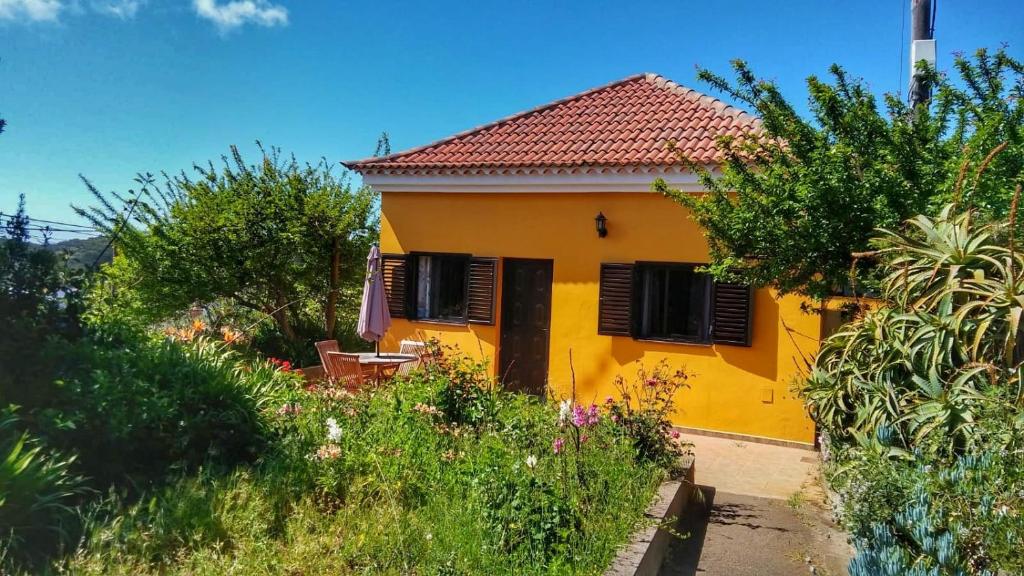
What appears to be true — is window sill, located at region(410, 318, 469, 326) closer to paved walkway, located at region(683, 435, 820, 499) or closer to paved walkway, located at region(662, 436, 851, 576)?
paved walkway, located at region(683, 435, 820, 499)

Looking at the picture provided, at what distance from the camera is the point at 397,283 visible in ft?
33.9

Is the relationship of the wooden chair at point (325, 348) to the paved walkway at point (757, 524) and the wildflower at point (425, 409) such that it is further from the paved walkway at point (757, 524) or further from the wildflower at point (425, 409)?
the paved walkway at point (757, 524)

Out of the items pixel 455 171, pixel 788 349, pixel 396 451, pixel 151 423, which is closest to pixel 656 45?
pixel 455 171

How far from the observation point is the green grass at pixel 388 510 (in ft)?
11.2

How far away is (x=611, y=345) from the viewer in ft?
29.9

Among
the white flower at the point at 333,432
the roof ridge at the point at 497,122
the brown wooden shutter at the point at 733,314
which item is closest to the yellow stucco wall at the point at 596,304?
the brown wooden shutter at the point at 733,314

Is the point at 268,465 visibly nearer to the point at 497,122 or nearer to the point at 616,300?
the point at 616,300

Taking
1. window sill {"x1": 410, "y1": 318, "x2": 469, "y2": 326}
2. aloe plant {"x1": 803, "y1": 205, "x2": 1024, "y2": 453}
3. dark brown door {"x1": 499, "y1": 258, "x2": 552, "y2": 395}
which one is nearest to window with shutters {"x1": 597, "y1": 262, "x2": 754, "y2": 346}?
dark brown door {"x1": 499, "y1": 258, "x2": 552, "y2": 395}

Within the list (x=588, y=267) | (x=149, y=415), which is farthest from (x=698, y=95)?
(x=149, y=415)

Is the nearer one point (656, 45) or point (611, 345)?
point (611, 345)

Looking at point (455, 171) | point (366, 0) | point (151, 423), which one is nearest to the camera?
point (151, 423)

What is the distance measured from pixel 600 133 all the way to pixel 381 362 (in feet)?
15.6

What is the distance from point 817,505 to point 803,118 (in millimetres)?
3537

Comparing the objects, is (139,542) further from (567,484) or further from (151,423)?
(567,484)
